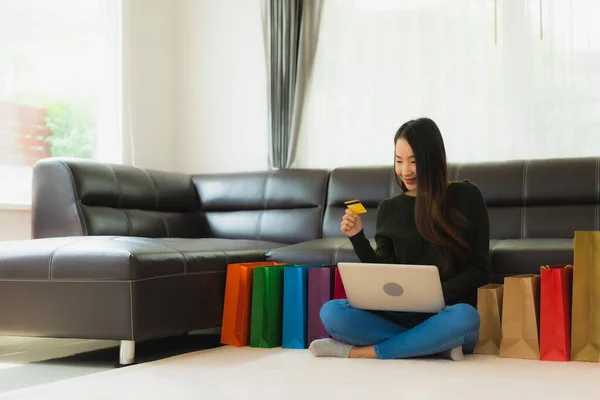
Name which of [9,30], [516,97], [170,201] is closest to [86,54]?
[9,30]

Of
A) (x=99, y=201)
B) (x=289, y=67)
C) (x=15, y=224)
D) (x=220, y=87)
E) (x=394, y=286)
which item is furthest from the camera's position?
(x=220, y=87)

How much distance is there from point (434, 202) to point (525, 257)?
1.71 ft

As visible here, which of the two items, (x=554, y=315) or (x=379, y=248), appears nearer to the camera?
(x=554, y=315)

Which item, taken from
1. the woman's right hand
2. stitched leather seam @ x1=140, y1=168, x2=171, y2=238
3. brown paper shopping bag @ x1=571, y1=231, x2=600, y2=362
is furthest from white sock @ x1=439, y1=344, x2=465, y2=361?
stitched leather seam @ x1=140, y1=168, x2=171, y2=238

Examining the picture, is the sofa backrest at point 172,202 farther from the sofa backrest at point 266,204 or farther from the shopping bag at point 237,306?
the shopping bag at point 237,306

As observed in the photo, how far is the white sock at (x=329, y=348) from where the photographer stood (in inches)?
115

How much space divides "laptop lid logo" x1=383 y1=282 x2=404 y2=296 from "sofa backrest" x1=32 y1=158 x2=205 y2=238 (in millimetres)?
1488

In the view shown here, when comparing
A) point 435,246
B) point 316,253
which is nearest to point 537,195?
point 435,246

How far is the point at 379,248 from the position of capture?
3.14 m

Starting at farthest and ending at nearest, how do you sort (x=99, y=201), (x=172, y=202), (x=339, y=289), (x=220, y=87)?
(x=220, y=87) < (x=172, y=202) < (x=99, y=201) < (x=339, y=289)

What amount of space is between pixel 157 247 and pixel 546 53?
2.38 meters

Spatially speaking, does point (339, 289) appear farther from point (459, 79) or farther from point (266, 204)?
point (459, 79)

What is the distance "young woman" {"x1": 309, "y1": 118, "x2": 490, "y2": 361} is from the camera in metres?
2.89

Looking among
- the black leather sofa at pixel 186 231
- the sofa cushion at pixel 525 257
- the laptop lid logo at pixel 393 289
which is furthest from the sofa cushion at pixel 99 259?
the sofa cushion at pixel 525 257
